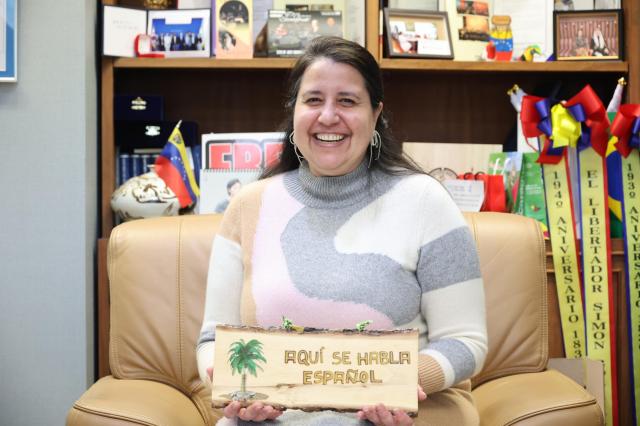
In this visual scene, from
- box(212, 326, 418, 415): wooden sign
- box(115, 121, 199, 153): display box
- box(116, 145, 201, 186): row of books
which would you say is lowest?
box(212, 326, 418, 415): wooden sign

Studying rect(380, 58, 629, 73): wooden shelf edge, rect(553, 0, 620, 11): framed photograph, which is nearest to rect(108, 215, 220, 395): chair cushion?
rect(380, 58, 629, 73): wooden shelf edge

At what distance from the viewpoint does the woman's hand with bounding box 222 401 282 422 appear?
1.29m

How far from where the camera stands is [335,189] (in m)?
1.61

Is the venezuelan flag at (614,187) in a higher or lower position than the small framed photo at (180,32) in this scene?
lower

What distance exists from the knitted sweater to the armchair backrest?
38 cm

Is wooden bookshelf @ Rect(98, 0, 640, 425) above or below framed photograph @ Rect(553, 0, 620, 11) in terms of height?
below

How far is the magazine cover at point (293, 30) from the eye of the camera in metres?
2.41

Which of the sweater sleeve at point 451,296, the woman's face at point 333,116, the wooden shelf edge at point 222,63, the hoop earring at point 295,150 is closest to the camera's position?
the sweater sleeve at point 451,296

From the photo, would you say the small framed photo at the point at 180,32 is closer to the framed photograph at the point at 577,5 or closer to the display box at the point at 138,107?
the display box at the point at 138,107

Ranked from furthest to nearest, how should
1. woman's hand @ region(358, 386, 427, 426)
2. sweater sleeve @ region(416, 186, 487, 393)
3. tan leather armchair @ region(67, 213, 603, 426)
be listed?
tan leather armchair @ region(67, 213, 603, 426) → sweater sleeve @ region(416, 186, 487, 393) → woman's hand @ region(358, 386, 427, 426)

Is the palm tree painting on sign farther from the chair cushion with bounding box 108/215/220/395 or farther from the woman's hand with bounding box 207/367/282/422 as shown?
the chair cushion with bounding box 108/215/220/395

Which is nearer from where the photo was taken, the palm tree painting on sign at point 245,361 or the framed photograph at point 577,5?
the palm tree painting on sign at point 245,361

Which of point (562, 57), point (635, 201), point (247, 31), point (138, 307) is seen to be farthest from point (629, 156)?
point (138, 307)

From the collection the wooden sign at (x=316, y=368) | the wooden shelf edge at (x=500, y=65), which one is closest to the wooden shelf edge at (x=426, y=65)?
the wooden shelf edge at (x=500, y=65)
